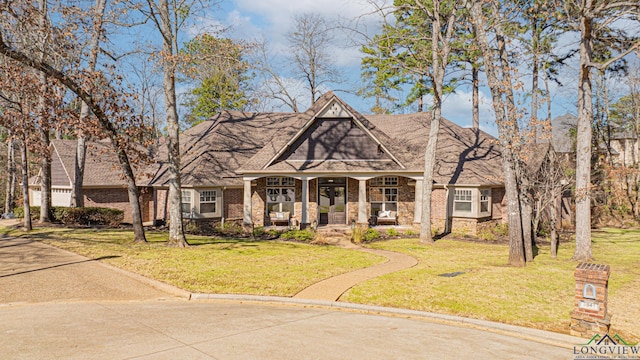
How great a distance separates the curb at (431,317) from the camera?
729 cm

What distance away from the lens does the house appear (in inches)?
875

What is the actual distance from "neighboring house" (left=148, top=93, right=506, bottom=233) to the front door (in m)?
0.06

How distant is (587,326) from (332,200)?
17.4 metres

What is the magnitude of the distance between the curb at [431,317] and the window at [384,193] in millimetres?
15426

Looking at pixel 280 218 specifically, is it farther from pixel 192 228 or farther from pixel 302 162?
pixel 192 228

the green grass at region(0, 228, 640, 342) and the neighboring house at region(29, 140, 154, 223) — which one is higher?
the neighboring house at region(29, 140, 154, 223)

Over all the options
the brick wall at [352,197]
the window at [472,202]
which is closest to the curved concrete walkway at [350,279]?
the brick wall at [352,197]

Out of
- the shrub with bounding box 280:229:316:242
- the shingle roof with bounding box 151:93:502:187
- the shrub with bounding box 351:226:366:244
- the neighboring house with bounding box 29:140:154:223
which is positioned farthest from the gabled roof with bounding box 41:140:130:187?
the shrub with bounding box 351:226:366:244

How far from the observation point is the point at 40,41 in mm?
16906

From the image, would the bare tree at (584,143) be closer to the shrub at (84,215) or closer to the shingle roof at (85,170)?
the shrub at (84,215)

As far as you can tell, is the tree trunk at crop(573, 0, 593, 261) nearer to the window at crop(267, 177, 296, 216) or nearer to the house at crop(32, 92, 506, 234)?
the house at crop(32, 92, 506, 234)

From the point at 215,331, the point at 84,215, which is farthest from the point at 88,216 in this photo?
the point at 215,331

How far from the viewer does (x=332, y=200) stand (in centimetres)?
2412

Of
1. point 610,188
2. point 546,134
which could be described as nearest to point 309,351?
point 546,134
